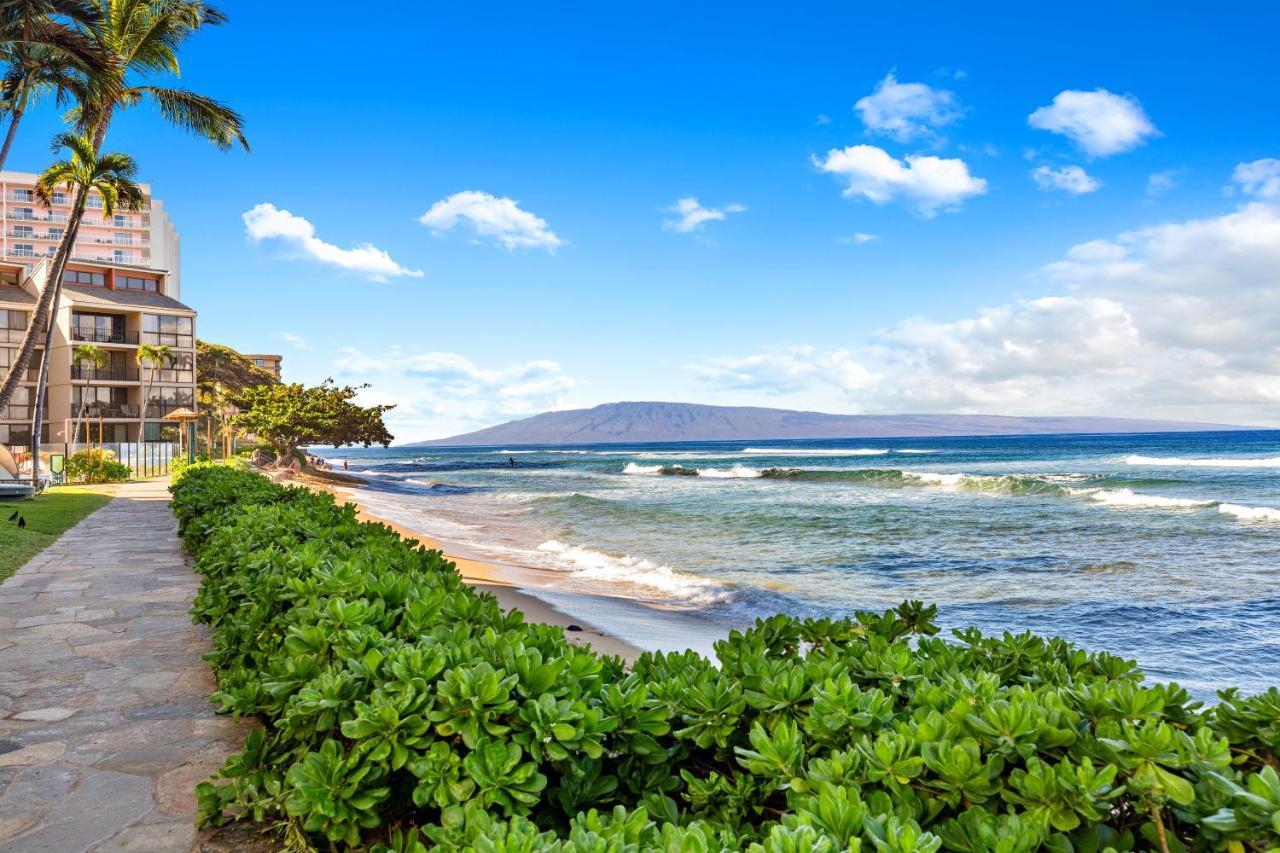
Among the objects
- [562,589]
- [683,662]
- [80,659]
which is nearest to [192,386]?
[562,589]

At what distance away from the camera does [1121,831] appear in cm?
164

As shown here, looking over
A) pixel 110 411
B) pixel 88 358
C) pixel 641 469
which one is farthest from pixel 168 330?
pixel 641 469

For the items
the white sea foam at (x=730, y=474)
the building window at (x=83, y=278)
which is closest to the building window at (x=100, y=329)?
the building window at (x=83, y=278)

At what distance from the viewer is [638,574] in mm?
12555

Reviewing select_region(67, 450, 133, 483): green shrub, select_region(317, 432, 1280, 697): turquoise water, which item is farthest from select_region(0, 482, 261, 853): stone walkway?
select_region(67, 450, 133, 483): green shrub

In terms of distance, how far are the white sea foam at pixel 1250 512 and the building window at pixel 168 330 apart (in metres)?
47.0

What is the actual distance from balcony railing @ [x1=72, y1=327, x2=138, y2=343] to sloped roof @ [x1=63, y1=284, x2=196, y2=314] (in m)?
1.71

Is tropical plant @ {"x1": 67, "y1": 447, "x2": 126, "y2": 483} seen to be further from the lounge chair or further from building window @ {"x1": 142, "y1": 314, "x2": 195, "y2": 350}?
building window @ {"x1": 142, "y1": 314, "x2": 195, "y2": 350}

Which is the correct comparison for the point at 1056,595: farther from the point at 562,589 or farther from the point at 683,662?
the point at 683,662

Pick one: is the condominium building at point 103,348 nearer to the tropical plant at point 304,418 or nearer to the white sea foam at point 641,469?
the tropical plant at point 304,418

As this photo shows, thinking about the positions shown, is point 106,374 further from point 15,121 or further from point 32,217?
point 32,217

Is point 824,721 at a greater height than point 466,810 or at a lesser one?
greater

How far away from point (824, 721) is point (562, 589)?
31.0 ft

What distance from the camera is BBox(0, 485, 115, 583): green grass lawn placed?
31.1ft
